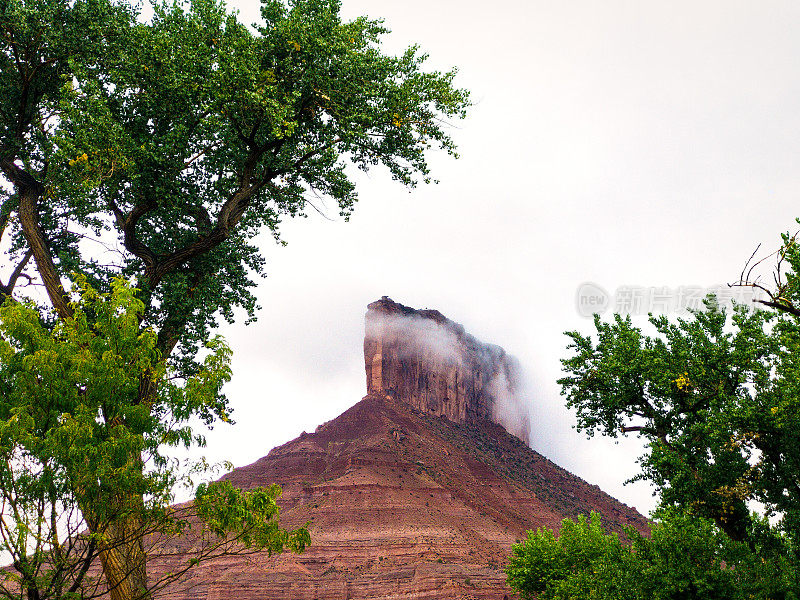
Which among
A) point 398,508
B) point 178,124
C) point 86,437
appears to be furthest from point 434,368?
point 86,437

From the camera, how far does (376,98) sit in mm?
13992

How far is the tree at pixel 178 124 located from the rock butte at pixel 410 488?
48.1 meters

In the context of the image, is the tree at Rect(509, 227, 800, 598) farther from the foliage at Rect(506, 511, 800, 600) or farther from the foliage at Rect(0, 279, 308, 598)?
the foliage at Rect(0, 279, 308, 598)

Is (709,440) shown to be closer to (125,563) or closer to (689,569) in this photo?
(689,569)

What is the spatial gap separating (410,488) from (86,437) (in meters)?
103

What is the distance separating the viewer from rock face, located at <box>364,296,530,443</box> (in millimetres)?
155625

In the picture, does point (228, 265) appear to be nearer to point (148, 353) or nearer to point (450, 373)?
point (148, 353)

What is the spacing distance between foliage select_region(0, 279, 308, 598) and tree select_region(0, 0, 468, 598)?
153 inches

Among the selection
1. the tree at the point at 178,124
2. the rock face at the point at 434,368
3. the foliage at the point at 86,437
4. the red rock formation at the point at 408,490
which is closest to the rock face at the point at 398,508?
the red rock formation at the point at 408,490

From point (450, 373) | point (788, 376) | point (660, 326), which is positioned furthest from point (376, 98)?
point (450, 373)

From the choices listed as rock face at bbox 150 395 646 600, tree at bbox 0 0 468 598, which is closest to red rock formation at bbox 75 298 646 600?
rock face at bbox 150 395 646 600

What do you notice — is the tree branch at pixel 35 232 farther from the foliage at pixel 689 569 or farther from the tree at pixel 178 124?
the foliage at pixel 689 569

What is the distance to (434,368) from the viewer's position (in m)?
163

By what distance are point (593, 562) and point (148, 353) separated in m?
22.5
